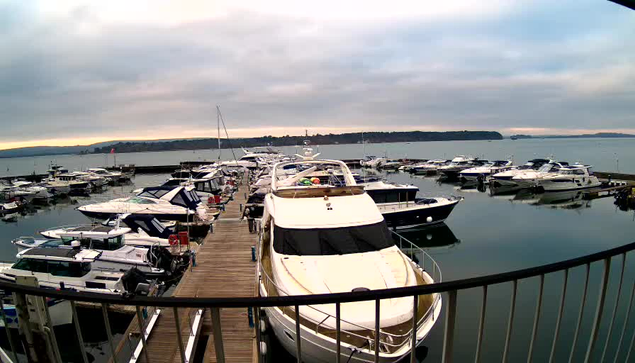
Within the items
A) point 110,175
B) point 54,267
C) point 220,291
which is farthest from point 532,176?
point 110,175

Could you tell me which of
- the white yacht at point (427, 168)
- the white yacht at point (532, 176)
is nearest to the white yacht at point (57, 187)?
the white yacht at point (427, 168)

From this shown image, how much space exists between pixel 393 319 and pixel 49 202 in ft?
151

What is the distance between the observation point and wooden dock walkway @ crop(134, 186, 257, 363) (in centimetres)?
707

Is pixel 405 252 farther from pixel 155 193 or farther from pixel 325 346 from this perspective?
pixel 155 193

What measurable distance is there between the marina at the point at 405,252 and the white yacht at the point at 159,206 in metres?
1.62

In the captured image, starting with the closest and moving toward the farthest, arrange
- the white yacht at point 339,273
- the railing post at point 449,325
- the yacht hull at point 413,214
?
the railing post at point 449,325 < the white yacht at point 339,273 < the yacht hull at point 413,214

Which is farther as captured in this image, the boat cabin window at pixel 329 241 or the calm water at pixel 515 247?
the calm water at pixel 515 247

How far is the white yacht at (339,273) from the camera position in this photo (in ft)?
18.8

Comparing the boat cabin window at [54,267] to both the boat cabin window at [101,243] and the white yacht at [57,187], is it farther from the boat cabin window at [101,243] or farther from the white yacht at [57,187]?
the white yacht at [57,187]

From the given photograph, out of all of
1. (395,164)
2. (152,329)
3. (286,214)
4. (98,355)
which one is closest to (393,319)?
(286,214)

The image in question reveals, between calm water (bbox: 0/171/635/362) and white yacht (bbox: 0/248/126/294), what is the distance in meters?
1.92

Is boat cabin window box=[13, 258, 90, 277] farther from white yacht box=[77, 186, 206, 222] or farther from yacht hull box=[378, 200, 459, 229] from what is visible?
yacht hull box=[378, 200, 459, 229]

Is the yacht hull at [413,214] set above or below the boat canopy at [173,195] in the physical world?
below

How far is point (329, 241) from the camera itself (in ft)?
26.3
